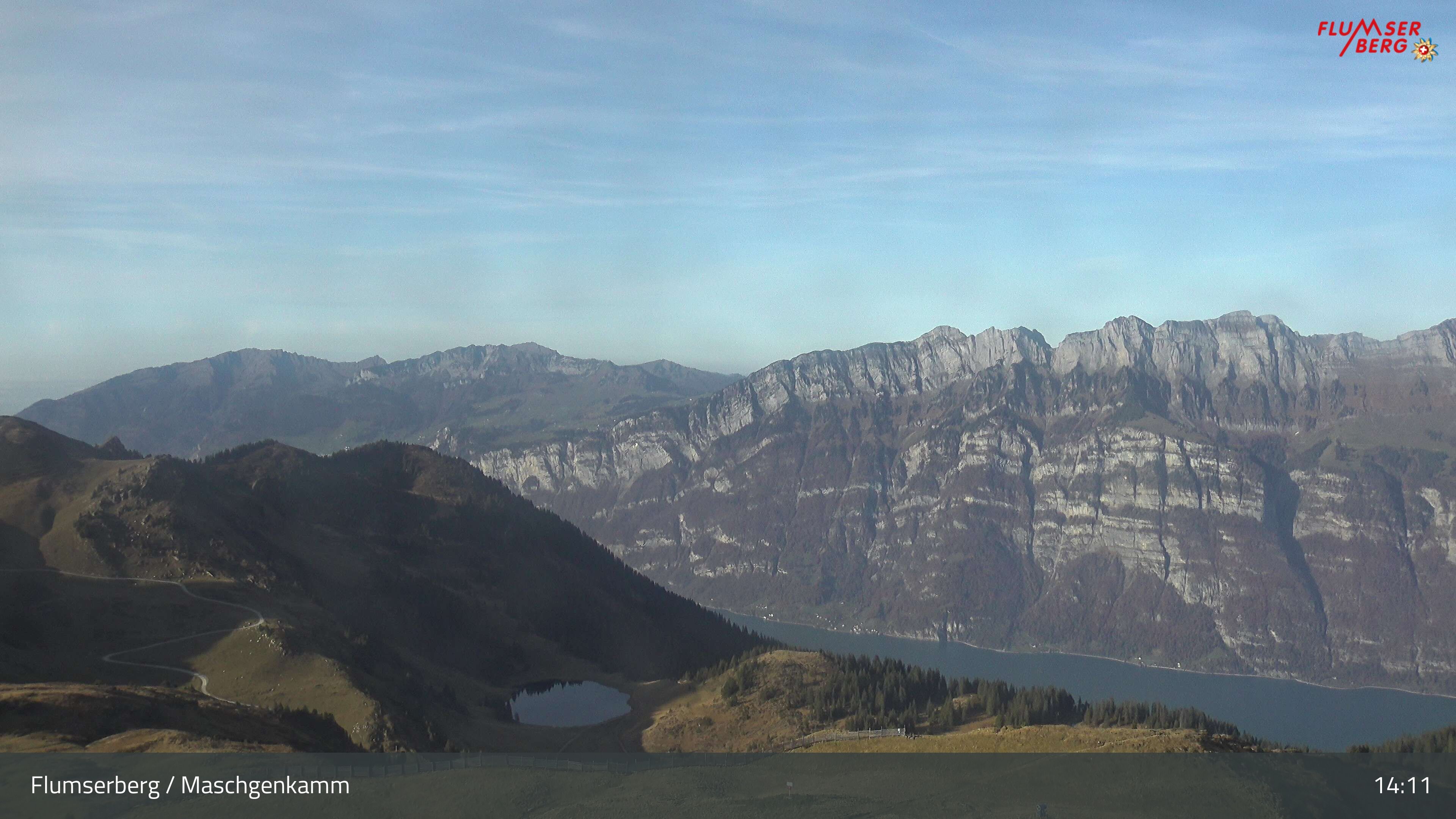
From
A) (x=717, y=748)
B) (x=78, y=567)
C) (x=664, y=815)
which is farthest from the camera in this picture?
(x=78, y=567)

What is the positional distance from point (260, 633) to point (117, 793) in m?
78.6

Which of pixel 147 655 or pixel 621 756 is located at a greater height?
pixel 147 655

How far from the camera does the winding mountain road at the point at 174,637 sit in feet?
486

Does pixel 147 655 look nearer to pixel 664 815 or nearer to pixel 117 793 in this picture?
pixel 117 793

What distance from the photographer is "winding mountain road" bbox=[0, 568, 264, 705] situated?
486 ft

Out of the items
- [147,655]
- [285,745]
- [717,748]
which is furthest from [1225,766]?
[147,655]

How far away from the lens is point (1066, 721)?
151750 millimetres

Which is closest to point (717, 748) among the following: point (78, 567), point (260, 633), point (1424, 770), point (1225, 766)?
point (260, 633)

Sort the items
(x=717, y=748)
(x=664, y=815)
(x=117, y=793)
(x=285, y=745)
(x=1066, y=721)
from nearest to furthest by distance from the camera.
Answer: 1. (x=117, y=793)
2. (x=664, y=815)
3. (x=285, y=745)
4. (x=1066, y=721)
5. (x=717, y=748)

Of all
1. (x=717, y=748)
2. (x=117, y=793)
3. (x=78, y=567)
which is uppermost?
(x=78, y=567)

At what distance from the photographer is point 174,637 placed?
160750 mm

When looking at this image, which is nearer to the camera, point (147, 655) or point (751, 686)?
point (147, 655)

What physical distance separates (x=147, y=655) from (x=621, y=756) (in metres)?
72.7

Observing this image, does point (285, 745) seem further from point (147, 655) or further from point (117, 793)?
point (147, 655)
